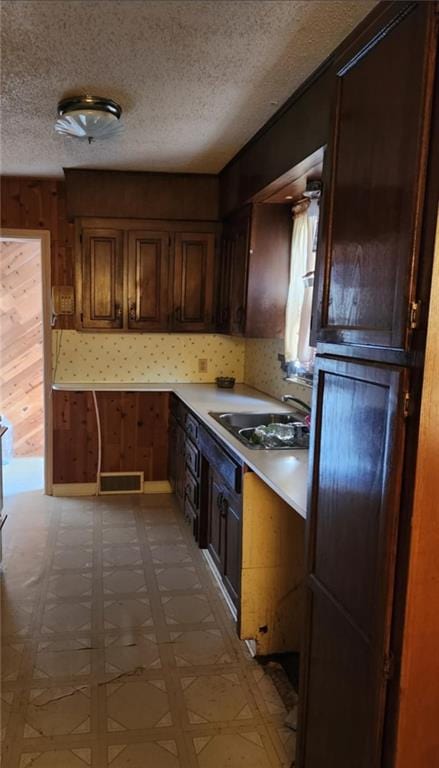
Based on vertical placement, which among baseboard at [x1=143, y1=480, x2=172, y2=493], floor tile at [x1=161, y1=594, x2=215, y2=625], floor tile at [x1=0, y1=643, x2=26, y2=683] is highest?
baseboard at [x1=143, y1=480, x2=172, y2=493]

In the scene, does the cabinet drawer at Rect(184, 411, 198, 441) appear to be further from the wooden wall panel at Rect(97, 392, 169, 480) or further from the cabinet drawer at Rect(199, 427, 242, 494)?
the wooden wall panel at Rect(97, 392, 169, 480)

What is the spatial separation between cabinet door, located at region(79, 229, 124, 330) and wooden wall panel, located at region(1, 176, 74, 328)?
28 cm

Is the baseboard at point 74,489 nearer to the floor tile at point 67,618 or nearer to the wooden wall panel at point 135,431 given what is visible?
the wooden wall panel at point 135,431

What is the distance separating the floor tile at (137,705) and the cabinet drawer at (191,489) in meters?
1.27

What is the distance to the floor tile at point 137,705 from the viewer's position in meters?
1.92

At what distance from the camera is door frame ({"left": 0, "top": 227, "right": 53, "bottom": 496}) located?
4.14 meters

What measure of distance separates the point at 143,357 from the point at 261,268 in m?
1.45

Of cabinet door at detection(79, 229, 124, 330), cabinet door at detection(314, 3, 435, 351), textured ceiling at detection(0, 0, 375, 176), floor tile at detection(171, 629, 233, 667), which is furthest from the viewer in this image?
cabinet door at detection(79, 229, 124, 330)

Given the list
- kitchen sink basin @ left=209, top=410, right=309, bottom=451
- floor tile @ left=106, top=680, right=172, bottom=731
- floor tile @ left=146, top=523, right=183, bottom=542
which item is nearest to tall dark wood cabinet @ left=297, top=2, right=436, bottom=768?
floor tile @ left=106, top=680, right=172, bottom=731

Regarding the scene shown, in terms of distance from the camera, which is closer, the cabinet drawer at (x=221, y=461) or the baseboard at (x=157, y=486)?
the cabinet drawer at (x=221, y=461)

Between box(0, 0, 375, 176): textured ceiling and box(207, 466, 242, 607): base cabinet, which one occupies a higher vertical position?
box(0, 0, 375, 176): textured ceiling

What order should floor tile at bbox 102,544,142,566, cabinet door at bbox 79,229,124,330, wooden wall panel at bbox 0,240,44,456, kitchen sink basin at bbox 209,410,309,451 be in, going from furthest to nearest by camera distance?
wooden wall panel at bbox 0,240,44,456 → cabinet door at bbox 79,229,124,330 → floor tile at bbox 102,544,142,566 → kitchen sink basin at bbox 209,410,309,451

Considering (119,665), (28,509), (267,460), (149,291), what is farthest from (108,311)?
(119,665)

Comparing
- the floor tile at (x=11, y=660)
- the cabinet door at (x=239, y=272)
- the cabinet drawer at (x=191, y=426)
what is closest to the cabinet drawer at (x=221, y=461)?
the cabinet drawer at (x=191, y=426)
